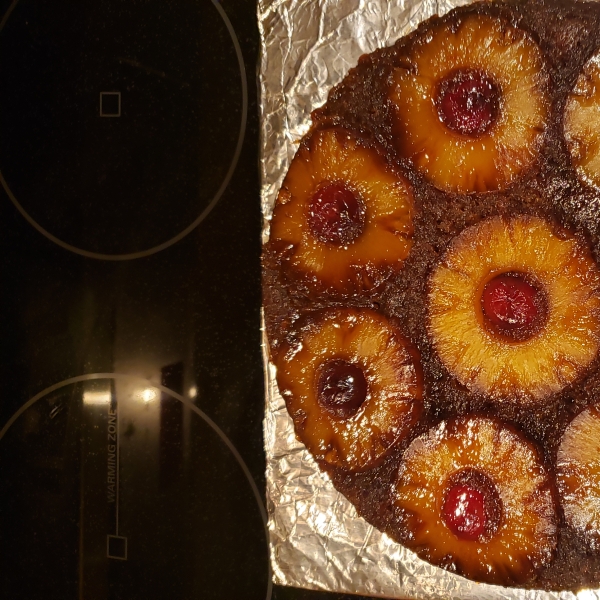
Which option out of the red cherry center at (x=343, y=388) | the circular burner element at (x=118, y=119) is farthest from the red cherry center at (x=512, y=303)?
the circular burner element at (x=118, y=119)

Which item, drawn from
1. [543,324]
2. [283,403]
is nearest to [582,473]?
[543,324]

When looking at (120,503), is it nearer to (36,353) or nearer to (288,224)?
(36,353)

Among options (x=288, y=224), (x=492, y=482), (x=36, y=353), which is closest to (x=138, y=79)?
(x=288, y=224)

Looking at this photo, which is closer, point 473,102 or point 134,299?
point 473,102

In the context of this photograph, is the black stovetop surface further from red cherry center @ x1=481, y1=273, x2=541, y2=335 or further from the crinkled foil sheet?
red cherry center @ x1=481, y1=273, x2=541, y2=335

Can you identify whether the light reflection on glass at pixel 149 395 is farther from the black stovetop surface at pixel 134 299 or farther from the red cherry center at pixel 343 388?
the red cherry center at pixel 343 388

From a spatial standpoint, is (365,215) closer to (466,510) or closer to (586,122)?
(586,122)
